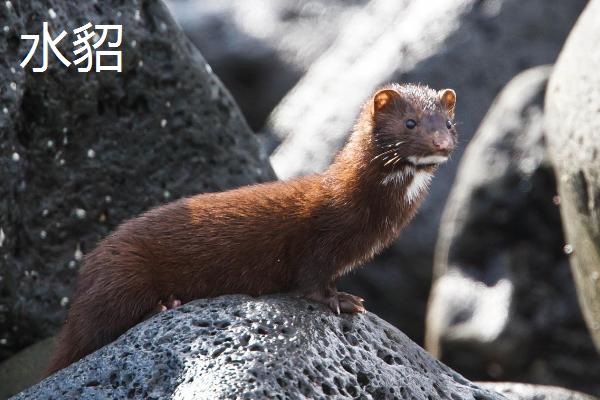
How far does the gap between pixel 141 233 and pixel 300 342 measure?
3.63 feet

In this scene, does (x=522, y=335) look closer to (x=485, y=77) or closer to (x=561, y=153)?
(x=561, y=153)

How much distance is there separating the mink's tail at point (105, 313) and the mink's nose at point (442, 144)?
1479mm

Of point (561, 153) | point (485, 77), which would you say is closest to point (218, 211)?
point (561, 153)

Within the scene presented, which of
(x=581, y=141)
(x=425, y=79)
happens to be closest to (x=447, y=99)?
(x=581, y=141)

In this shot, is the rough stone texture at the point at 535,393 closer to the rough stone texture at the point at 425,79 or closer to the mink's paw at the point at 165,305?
the mink's paw at the point at 165,305

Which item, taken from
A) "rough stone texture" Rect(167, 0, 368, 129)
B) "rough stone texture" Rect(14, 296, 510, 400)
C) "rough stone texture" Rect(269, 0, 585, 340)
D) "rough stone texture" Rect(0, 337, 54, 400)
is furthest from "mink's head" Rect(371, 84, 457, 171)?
"rough stone texture" Rect(167, 0, 368, 129)

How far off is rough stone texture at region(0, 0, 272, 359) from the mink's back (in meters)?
1.03

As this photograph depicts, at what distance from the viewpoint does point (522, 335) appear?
25.5 ft

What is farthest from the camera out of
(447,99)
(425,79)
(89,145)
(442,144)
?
(425,79)

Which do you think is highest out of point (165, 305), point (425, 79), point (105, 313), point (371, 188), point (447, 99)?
point (425, 79)

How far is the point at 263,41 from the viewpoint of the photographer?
11906mm

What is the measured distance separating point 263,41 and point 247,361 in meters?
7.86

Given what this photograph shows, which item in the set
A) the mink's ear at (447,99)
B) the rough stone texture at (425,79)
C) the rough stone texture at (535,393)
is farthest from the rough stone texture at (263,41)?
the mink's ear at (447,99)

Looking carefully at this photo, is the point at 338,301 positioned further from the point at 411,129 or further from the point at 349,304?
the point at 411,129
